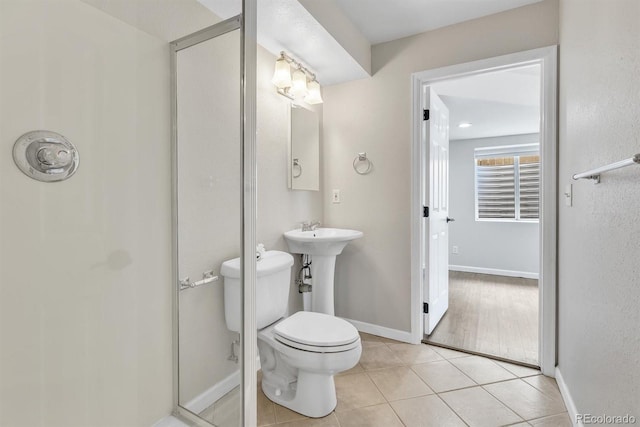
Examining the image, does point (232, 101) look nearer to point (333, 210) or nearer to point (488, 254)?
point (333, 210)

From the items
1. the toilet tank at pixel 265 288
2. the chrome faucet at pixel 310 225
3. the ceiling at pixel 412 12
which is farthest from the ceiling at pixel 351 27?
the chrome faucet at pixel 310 225

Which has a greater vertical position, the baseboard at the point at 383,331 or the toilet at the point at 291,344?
the toilet at the point at 291,344

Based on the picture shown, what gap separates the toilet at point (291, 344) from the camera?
145 cm

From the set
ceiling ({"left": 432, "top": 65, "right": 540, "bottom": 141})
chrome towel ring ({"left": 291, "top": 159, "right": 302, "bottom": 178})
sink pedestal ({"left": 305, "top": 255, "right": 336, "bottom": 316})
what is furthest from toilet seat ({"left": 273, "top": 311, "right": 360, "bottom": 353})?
ceiling ({"left": 432, "top": 65, "right": 540, "bottom": 141})

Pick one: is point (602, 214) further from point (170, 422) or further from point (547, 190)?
point (170, 422)

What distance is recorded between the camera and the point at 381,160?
244 centimetres

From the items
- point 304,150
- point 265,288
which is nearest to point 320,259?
point 265,288

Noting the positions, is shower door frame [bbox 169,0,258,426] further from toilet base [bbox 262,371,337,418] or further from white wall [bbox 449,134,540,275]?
white wall [bbox 449,134,540,275]

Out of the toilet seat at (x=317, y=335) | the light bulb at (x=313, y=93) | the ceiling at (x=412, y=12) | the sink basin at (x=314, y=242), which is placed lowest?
the toilet seat at (x=317, y=335)

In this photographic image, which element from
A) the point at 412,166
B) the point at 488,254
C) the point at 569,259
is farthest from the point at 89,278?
the point at 488,254

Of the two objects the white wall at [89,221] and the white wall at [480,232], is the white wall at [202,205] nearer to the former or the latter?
the white wall at [89,221]

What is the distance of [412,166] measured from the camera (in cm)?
231

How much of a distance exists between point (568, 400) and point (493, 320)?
1279 millimetres

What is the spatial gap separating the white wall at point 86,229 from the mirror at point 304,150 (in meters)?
1.06
